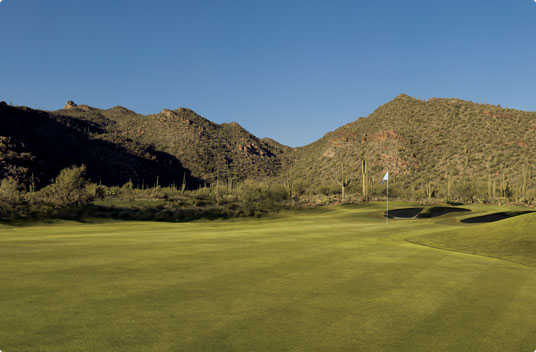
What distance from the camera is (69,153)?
6438 centimetres

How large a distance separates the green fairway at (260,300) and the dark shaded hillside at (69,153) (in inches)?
2038

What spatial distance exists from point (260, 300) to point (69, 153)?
67186mm

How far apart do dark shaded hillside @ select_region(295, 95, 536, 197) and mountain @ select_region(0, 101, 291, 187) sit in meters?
15.9

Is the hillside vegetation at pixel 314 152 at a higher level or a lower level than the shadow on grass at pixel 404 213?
higher

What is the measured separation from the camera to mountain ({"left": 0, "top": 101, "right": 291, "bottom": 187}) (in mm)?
58812

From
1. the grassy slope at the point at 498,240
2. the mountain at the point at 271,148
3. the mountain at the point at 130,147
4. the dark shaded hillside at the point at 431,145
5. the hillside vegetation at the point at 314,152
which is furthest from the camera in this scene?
the dark shaded hillside at the point at 431,145

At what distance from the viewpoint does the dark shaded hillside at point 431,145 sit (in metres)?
61.6

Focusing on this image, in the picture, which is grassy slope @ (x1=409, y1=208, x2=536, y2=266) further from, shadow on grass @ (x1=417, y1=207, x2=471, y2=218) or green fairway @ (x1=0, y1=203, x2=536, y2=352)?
shadow on grass @ (x1=417, y1=207, x2=471, y2=218)

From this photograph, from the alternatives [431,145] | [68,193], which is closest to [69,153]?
[68,193]

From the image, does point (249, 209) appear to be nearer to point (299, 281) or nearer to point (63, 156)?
point (299, 281)

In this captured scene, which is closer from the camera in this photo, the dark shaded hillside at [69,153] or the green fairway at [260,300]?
the green fairway at [260,300]

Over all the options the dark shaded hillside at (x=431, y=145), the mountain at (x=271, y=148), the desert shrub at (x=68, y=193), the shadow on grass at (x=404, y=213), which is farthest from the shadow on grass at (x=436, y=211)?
the desert shrub at (x=68, y=193)

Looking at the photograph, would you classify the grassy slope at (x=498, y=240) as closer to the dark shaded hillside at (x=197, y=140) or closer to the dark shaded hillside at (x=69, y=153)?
the dark shaded hillside at (x=69, y=153)

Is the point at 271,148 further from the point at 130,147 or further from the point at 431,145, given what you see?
the point at 431,145
